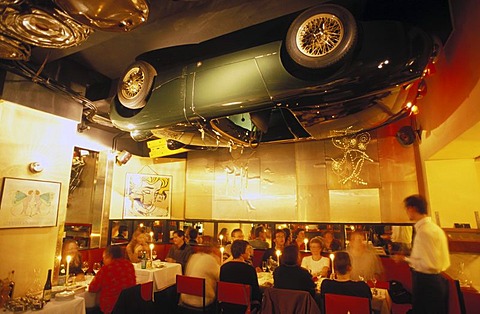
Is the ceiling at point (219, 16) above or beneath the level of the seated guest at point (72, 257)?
above

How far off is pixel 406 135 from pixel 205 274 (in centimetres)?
384

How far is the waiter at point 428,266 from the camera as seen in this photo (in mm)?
2830

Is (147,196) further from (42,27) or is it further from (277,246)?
(42,27)

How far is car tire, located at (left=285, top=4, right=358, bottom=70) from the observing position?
7.39 ft

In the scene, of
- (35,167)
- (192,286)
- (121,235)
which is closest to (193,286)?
(192,286)

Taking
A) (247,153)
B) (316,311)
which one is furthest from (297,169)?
(316,311)

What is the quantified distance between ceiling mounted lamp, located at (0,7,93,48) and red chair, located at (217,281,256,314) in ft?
9.54

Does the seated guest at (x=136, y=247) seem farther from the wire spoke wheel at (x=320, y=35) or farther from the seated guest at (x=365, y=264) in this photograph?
the wire spoke wheel at (x=320, y=35)

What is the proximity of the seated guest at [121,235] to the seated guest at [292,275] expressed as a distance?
4.30m

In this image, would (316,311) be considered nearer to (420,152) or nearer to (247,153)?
(420,152)

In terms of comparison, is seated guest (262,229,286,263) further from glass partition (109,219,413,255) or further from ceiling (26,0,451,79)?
ceiling (26,0,451,79)

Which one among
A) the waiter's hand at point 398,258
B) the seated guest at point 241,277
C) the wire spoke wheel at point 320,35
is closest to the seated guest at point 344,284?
the seated guest at point 241,277

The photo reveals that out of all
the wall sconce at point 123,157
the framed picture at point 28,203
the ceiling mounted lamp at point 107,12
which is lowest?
the framed picture at point 28,203

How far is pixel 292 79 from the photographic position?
2496 millimetres
